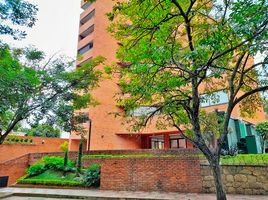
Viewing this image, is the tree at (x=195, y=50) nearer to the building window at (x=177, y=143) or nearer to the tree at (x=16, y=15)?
the tree at (x=16, y=15)

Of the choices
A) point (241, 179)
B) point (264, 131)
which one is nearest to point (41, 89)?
point (241, 179)

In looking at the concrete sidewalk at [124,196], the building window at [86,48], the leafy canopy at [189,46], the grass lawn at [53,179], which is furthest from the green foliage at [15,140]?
the leafy canopy at [189,46]

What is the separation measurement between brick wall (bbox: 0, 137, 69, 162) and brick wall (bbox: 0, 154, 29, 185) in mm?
3862

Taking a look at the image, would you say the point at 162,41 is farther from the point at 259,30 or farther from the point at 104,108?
the point at 104,108

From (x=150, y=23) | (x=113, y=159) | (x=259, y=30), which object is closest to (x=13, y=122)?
(x=113, y=159)

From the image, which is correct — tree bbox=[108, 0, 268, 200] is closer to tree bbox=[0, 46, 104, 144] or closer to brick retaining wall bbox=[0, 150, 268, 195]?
brick retaining wall bbox=[0, 150, 268, 195]

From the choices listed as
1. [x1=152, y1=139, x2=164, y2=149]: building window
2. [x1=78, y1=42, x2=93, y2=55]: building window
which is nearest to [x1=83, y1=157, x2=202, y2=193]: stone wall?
[x1=152, y1=139, x2=164, y2=149]: building window

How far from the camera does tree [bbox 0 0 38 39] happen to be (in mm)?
5211

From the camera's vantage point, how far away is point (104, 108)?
21.5 m

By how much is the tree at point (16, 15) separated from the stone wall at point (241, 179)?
8.98 metres

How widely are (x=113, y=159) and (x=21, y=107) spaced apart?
561 cm

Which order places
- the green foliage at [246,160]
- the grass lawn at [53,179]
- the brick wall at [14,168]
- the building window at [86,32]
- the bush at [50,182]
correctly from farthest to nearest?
1. the building window at [86,32]
2. the brick wall at [14,168]
3. the grass lawn at [53,179]
4. the bush at [50,182]
5. the green foliage at [246,160]

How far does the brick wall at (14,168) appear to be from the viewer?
14084 millimetres

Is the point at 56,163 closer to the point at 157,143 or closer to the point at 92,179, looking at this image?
the point at 92,179
